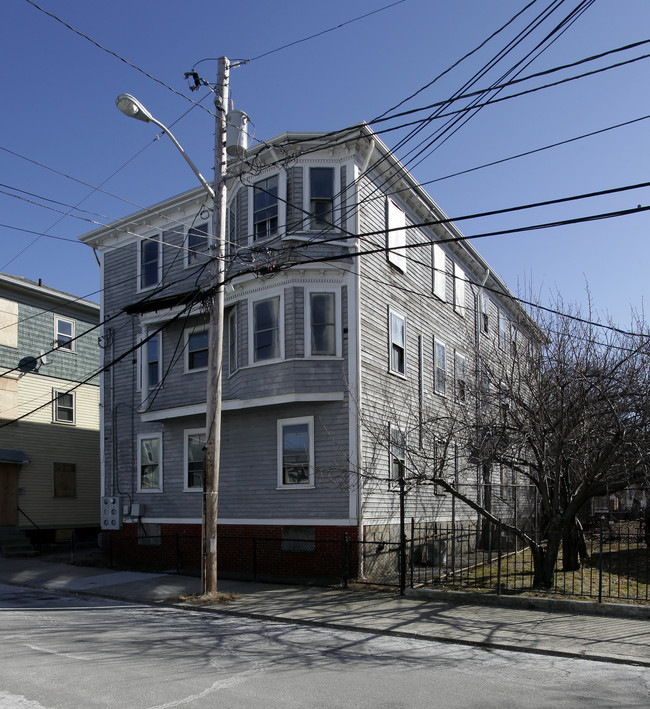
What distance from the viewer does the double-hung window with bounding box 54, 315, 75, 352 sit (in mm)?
27453

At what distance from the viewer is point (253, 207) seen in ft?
59.8

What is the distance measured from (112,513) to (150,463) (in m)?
1.76

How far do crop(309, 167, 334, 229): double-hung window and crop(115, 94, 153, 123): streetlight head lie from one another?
5.77 meters

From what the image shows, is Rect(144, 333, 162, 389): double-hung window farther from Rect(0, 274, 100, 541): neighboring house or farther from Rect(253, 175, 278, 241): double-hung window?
Rect(253, 175, 278, 241): double-hung window

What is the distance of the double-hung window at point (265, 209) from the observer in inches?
700

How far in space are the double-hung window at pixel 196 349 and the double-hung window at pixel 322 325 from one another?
A: 4.26 meters

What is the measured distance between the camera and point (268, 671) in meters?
7.97

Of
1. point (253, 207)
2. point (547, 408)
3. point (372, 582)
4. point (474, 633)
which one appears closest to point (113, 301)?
point (253, 207)

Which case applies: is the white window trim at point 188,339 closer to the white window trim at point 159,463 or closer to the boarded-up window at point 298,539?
the white window trim at point 159,463

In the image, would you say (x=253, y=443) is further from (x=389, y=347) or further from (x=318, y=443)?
(x=389, y=347)

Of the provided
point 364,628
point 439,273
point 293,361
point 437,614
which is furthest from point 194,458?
point 364,628

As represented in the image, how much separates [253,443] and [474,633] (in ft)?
29.3

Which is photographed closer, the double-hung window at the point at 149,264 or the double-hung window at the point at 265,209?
the double-hung window at the point at 265,209

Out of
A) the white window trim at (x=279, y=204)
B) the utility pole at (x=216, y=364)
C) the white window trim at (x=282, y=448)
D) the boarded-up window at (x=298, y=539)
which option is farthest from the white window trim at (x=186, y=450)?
the utility pole at (x=216, y=364)
